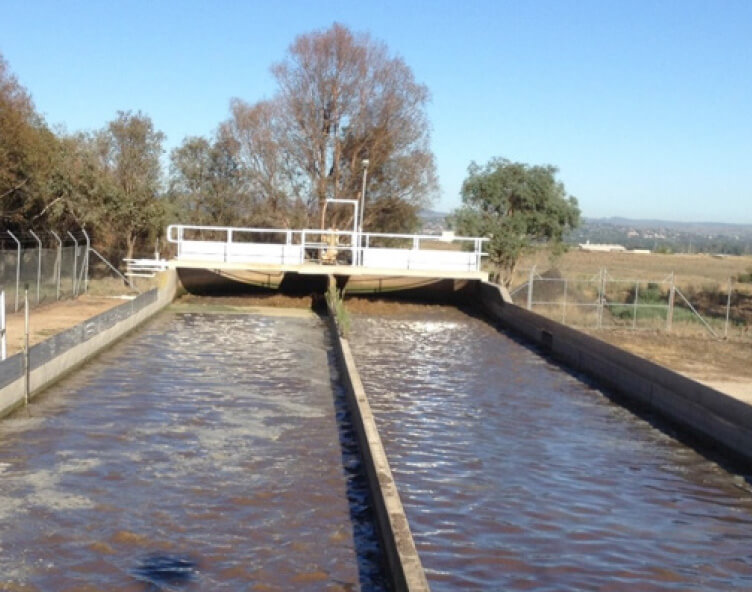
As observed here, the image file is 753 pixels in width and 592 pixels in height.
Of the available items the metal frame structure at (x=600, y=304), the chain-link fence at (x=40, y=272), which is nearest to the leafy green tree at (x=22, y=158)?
the chain-link fence at (x=40, y=272)

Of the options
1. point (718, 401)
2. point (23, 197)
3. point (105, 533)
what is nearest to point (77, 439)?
point (105, 533)

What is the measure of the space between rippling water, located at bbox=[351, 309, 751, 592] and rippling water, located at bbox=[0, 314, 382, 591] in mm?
804

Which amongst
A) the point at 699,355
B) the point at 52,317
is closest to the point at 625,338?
the point at 699,355

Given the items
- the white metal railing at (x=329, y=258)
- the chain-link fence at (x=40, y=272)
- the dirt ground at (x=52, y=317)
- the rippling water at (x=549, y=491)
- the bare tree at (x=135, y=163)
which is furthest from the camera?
the bare tree at (x=135, y=163)

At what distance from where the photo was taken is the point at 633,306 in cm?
2912

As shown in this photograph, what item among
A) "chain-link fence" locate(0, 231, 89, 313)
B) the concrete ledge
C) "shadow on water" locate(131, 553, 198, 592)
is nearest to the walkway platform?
"chain-link fence" locate(0, 231, 89, 313)

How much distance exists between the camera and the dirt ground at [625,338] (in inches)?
761

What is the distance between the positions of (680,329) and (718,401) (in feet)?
53.3

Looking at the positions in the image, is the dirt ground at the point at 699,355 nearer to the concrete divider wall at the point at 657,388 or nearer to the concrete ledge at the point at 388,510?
the concrete divider wall at the point at 657,388

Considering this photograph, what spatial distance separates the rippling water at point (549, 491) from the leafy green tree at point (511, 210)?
22.7 metres

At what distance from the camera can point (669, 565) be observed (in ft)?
27.1

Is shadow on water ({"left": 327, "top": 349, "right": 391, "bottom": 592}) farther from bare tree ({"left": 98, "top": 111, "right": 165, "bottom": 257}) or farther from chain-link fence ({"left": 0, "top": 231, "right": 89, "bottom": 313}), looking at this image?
bare tree ({"left": 98, "top": 111, "right": 165, "bottom": 257})

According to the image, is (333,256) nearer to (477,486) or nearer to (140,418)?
(140,418)

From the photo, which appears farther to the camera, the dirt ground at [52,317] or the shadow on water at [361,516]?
the dirt ground at [52,317]
